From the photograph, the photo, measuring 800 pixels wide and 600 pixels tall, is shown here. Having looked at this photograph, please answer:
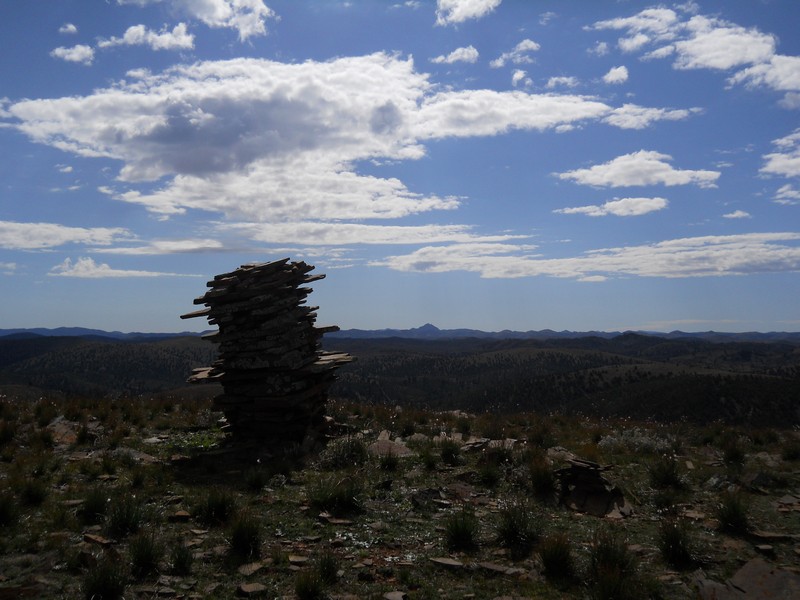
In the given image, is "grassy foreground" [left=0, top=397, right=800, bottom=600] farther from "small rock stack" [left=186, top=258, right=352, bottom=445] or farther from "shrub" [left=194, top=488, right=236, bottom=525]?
"small rock stack" [left=186, top=258, right=352, bottom=445]

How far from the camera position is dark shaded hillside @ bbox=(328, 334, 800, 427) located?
2098 inches

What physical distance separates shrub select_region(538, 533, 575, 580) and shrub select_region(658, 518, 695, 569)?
1.38m

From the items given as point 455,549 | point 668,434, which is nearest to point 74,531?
point 455,549

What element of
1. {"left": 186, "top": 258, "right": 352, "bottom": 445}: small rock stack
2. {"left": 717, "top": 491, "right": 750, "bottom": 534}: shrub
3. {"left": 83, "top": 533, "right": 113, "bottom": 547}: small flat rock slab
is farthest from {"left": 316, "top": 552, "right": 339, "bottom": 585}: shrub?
{"left": 186, "top": 258, "right": 352, "bottom": 445}: small rock stack

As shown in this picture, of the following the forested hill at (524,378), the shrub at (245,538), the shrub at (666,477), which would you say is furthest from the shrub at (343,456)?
the forested hill at (524,378)

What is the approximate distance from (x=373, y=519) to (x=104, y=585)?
4059mm

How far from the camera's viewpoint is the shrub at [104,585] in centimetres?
624

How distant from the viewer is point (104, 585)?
6254mm

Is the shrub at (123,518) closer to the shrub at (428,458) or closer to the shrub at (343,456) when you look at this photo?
the shrub at (343,456)

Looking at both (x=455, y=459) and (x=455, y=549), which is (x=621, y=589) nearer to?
(x=455, y=549)

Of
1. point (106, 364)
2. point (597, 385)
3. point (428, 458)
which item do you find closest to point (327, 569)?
point (428, 458)

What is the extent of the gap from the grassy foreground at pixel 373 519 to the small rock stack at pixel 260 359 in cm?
131

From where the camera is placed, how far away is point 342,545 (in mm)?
7949

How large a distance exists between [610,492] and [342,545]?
17.2 feet
